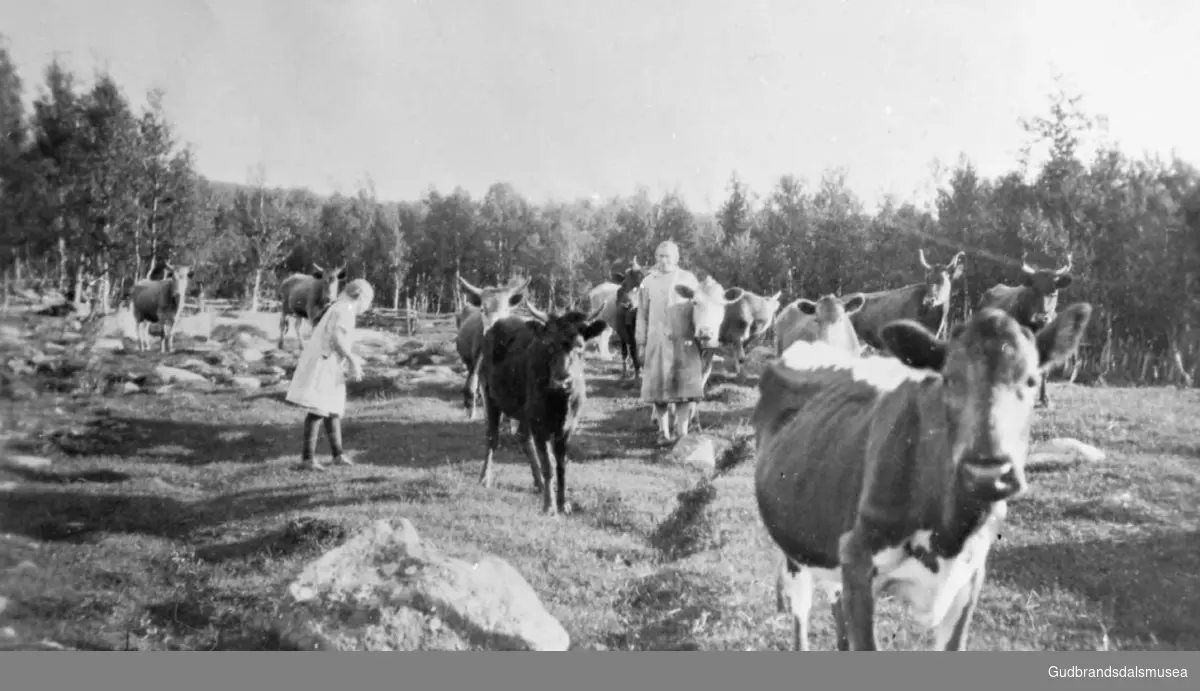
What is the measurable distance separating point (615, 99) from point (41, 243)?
3.79m

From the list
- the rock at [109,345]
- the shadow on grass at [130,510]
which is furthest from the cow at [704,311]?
the rock at [109,345]

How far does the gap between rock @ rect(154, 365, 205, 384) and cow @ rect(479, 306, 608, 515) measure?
189 centimetres

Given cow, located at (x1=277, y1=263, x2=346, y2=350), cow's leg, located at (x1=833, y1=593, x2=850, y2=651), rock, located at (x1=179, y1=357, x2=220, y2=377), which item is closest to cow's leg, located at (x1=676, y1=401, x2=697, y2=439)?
cow's leg, located at (x1=833, y1=593, x2=850, y2=651)

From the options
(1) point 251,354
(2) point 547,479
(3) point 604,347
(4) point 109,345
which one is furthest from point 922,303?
(4) point 109,345

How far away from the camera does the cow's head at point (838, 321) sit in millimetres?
5242

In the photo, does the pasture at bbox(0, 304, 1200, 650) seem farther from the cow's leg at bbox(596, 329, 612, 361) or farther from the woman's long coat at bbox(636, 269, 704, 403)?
the cow's leg at bbox(596, 329, 612, 361)

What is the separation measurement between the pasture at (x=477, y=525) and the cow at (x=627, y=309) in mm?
1375

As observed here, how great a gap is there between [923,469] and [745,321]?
3244 mm

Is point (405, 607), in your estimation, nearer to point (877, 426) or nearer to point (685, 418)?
point (877, 426)

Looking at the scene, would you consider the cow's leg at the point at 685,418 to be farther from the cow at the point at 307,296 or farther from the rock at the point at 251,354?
the rock at the point at 251,354

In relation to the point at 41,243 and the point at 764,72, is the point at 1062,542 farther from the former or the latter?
the point at 41,243

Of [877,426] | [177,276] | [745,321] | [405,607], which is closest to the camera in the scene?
[877,426]

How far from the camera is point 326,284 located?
527 centimetres

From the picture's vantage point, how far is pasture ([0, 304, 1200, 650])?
4.14 metres
